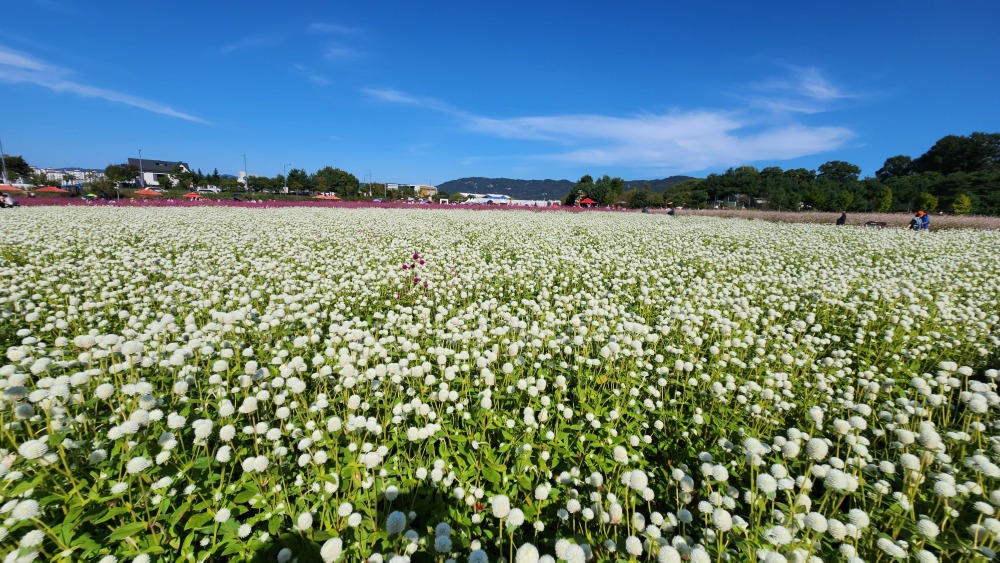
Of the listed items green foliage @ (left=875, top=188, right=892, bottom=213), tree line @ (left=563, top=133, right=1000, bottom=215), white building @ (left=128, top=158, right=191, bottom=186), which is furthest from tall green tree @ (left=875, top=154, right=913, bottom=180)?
white building @ (left=128, top=158, right=191, bottom=186)

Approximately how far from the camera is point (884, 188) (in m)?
67.7

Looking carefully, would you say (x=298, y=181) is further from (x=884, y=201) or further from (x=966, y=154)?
(x=966, y=154)

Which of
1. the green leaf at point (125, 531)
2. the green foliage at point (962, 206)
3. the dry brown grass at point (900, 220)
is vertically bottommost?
the green leaf at point (125, 531)

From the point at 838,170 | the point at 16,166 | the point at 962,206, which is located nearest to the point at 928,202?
the point at 962,206

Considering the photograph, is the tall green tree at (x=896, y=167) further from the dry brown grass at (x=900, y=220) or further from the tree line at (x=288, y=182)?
the tree line at (x=288, y=182)

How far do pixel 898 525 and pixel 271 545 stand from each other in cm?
368

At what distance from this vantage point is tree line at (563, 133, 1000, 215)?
5803cm

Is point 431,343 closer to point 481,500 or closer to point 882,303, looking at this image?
point 481,500

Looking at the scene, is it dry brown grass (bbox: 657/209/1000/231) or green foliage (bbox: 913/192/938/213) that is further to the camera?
green foliage (bbox: 913/192/938/213)

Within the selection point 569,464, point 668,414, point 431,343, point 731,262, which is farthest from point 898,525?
point 731,262

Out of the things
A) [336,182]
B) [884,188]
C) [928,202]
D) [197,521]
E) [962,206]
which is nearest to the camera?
[197,521]

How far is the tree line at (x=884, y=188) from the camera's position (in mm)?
58031

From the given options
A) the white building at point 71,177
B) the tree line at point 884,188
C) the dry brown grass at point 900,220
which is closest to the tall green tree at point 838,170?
the tree line at point 884,188

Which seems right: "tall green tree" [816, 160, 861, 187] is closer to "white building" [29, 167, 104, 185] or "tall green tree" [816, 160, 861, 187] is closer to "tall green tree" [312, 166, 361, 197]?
"tall green tree" [312, 166, 361, 197]
